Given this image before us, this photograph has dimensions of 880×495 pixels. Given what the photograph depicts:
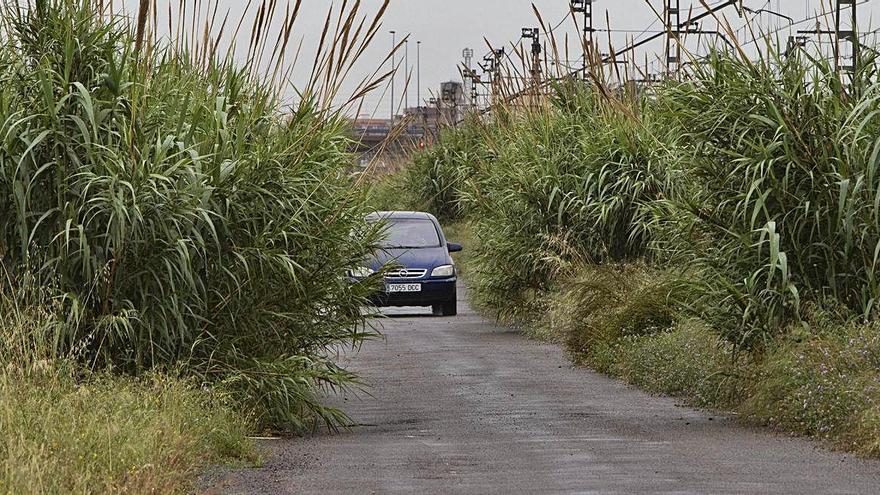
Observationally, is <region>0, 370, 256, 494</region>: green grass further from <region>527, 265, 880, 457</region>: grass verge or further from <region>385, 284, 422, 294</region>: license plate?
<region>385, 284, 422, 294</region>: license plate

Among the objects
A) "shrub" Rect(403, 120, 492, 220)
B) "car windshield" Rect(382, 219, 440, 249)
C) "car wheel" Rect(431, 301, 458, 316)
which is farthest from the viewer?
"shrub" Rect(403, 120, 492, 220)

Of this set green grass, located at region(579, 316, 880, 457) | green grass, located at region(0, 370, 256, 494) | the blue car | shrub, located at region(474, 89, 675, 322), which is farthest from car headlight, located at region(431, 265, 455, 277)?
green grass, located at region(0, 370, 256, 494)

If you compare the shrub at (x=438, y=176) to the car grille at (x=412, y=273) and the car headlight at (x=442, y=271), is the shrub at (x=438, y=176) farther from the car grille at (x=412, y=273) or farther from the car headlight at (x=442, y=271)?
the car grille at (x=412, y=273)

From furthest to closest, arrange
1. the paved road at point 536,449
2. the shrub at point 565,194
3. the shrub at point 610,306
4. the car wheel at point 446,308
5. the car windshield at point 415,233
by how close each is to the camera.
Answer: the car wheel at point 446,308 → the car windshield at point 415,233 → the shrub at point 565,194 → the shrub at point 610,306 → the paved road at point 536,449

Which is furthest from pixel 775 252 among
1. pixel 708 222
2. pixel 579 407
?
pixel 579 407

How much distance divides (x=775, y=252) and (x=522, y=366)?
223 inches

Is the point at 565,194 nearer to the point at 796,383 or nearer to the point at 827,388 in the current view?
the point at 796,383

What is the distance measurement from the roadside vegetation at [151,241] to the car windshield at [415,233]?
13.6 metres

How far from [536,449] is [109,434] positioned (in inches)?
114

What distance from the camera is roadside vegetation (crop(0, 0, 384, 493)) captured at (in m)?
9.27

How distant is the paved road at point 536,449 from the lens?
8227mm

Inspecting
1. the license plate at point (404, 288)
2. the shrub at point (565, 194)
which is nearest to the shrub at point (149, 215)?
the shrub at point (565, 194)

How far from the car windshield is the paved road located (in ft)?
32.5

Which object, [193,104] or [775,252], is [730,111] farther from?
[193,104]
